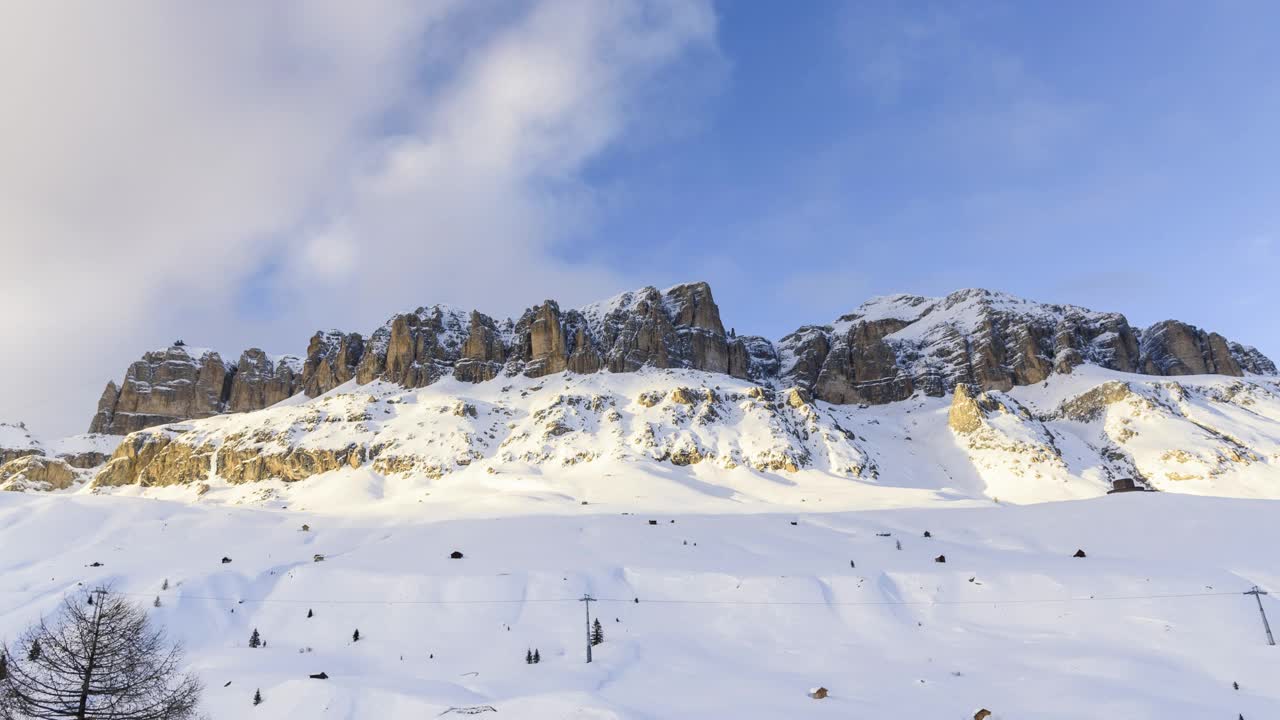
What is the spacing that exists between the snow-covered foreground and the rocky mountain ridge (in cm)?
9683

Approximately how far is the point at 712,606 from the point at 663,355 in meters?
116

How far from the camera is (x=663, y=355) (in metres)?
153

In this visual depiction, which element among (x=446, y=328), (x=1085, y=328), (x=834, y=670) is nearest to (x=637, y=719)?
(x=834, y=670)

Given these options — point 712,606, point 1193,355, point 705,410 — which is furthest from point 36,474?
point 1193,355

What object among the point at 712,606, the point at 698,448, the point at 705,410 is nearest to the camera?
the point at 712,606

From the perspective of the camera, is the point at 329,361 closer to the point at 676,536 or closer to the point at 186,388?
the point at 186,388

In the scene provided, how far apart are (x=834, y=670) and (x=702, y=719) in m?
9.35

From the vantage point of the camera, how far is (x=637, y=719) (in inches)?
772

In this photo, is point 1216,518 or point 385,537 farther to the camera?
point 385,537

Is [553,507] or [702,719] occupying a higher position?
[553,507]

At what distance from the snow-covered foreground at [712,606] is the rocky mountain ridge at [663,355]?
9683 cm

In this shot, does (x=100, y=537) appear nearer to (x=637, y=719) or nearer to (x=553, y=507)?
(x=553, y=507)

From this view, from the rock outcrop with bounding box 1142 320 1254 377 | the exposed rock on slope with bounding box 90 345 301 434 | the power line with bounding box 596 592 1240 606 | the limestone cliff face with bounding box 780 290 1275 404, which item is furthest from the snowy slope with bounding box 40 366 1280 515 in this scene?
the power line with bounding box 596 592 1240 606

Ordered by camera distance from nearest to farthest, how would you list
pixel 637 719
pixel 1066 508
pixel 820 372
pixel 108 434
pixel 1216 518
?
pixel 637 719 → pixel 1216 518 → pixel 1066 508 → pixel 108 434 → pixel 820 372
